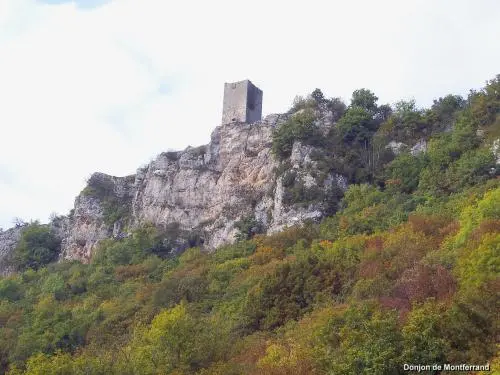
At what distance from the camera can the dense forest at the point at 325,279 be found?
23.2 meters

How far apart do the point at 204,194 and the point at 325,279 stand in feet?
73.6

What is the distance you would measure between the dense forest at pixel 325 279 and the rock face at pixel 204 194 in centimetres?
143

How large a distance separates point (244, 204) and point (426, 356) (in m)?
32.7

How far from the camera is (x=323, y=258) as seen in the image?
37.6 meters

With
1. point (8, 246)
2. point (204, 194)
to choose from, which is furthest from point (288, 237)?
point (8, 246)

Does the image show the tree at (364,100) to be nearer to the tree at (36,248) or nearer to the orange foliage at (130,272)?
the orange foliage at (130,272)

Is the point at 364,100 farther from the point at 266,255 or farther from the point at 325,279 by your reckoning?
the point at 325,279

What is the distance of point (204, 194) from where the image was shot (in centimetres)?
5681

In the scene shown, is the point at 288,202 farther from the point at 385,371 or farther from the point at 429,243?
the point at 385,371

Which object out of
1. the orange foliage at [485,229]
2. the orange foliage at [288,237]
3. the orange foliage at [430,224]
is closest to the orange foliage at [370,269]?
the orange foliage at [430,224]

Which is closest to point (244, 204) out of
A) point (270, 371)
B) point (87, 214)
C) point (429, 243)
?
point (87, 214)

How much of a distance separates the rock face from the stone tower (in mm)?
1577

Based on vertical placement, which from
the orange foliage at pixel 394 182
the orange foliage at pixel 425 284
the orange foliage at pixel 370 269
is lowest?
the orange foliage at pixel 425 284

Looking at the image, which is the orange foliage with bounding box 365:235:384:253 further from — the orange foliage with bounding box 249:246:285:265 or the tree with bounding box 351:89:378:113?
the tree with bounding box 351:89:378:113
